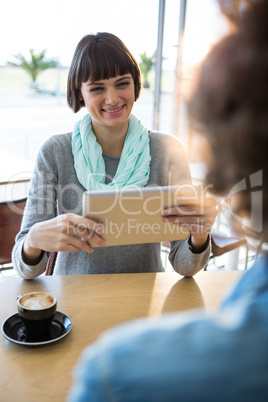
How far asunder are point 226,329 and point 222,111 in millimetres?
221

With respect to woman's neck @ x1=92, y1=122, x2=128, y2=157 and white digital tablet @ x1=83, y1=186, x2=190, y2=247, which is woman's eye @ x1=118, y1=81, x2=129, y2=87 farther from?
white digital tablet @ x1=83, y1=186, x2=190, y2=247

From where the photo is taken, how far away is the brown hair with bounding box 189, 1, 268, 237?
404mm

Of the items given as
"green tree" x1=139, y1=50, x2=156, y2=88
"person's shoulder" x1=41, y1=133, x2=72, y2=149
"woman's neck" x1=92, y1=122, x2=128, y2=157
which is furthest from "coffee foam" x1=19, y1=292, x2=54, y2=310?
"green tree" x1=139, y1=50, x2=156, y2=88

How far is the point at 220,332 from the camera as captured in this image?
0.37 metres

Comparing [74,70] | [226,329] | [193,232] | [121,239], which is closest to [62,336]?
[121,239]

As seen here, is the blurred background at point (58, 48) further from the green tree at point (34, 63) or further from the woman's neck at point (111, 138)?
the woman's neck at point (111, 138)

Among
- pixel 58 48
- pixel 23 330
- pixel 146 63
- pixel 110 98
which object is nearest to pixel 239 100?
pixel 23 330

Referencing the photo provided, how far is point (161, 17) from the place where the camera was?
453cm

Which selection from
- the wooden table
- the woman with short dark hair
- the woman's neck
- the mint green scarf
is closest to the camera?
the wooden table

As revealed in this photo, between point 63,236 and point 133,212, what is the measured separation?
0.24m

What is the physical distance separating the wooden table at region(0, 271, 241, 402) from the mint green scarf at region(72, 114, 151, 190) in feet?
1.28

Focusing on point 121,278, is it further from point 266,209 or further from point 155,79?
point 155,79

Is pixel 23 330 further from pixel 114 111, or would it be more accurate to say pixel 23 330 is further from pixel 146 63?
pixel 146 63

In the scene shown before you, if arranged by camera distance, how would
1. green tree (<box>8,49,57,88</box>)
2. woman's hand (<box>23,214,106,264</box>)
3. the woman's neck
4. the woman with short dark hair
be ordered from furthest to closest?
green tree (<box>8,49,57,88</box>) < the woman's neck < the woman with short dark hair < woman's hand (<box>23,214,106,264</box>)
